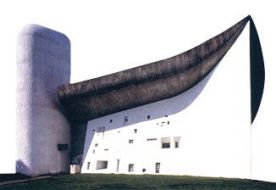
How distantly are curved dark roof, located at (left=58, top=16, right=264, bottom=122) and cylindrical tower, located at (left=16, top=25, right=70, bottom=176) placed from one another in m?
1.46

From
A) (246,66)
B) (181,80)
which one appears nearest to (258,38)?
(246,66)

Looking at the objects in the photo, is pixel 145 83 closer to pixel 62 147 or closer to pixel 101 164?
pixel 101 164

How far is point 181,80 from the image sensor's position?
27094 millimetres

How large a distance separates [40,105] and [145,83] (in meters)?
9.66

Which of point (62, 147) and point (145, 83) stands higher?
point (145, 83)

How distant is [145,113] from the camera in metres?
29.4

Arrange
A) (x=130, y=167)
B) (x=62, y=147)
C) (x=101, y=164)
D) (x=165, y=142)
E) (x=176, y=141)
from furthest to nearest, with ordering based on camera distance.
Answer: (x=62, y=147) → (x=101, y=164) → (x=130, y=167) → (x=165, y=142) → (x=176, y=141)

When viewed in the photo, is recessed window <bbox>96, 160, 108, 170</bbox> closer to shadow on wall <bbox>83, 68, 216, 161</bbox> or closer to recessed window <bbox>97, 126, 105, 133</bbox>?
shadow on wall <bbox>83, 68, 216, 161</bbox>

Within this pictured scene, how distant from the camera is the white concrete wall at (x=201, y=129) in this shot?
80.0 ft

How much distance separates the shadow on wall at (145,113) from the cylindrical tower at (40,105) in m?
2.65

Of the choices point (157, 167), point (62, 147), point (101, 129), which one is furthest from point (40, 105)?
point (157, 167)

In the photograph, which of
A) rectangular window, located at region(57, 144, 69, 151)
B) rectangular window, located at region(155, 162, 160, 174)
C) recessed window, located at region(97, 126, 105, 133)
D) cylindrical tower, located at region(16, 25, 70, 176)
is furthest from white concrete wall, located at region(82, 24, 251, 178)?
cylindrical tower, located at region(16, 25, 70, 176)

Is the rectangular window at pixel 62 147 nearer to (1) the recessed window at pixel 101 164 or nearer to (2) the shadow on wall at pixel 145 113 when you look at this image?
(2) the shadow on wall at pixel 145 113

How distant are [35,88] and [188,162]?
572 inches
